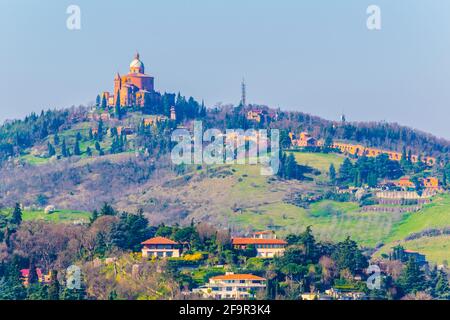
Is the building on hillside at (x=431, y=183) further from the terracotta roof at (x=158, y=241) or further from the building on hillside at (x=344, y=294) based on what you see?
the building on hillside at (x=344, y=294)

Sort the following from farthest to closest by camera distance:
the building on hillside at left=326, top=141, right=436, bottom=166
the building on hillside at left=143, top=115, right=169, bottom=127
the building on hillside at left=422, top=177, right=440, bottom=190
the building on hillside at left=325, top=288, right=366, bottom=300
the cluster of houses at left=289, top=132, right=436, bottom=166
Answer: the building on hillside at left=143, top=115, right=169, bottom=127 → the building on hillside at left=326, top=141, right=436, bottom=166 → the cluster of houses at left=289, top=132, right=436, bottom=166 → the building on hillside at left=422, top=177, right=440, bottom=190 → the building on hillside at left=325, top=288, right=366, bottom=300

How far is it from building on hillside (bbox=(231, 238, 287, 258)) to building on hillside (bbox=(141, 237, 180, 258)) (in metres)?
3.39

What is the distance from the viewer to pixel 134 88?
158 m

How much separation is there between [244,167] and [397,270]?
1740 inches

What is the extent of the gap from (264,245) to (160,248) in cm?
625

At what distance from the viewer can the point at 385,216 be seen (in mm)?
130375

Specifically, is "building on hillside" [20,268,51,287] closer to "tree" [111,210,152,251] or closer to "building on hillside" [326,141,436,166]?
"tree" [111,210,152,251]

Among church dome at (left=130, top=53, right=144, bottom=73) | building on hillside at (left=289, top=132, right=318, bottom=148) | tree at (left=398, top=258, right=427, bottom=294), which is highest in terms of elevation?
church dome at (left=130, top=53, right=144, bottom=73)

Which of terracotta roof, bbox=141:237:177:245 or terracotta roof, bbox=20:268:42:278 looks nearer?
terracotta roof, bbox=20:268:42:278

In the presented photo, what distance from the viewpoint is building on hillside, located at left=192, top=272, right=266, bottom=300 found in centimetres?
8888

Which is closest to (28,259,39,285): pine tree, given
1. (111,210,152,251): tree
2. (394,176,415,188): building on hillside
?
(111,210,152,251): tree

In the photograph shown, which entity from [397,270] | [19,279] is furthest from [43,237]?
[397,270]

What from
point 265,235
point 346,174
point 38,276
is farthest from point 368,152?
point 38,276
